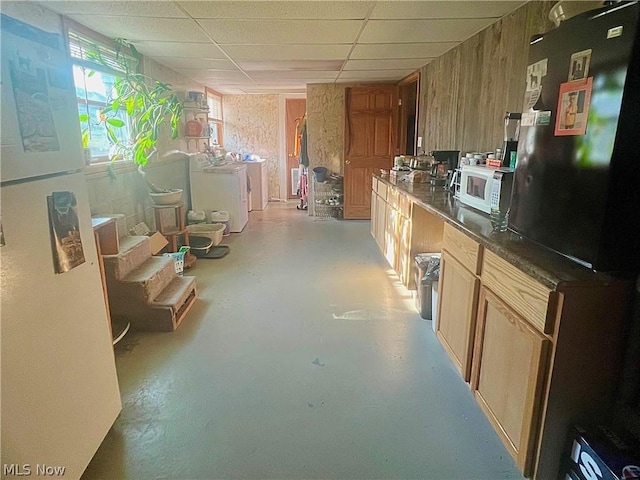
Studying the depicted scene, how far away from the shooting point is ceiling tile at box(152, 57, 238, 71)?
14.0 ft

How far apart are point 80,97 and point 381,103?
419cm

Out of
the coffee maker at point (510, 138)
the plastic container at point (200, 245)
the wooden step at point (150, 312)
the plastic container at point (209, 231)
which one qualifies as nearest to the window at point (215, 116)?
the plastic container at point (209, 231)

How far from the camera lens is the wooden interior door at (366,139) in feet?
20.0

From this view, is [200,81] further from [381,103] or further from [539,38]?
[539,38]

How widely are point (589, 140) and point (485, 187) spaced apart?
1.05 m

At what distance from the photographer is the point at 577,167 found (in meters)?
1.31

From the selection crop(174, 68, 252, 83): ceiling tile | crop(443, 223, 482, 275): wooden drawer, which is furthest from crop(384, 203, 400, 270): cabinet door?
crop(174, 68, 252, 83): ceiling tile

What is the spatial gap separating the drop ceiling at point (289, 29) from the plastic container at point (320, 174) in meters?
1.91

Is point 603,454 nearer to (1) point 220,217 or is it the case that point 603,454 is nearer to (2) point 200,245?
(2) point 200,245

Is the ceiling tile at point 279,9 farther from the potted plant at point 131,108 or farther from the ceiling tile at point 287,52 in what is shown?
the potted plant at point 131,108

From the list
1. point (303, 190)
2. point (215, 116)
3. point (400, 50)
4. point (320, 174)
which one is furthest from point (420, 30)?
point (215, 116)

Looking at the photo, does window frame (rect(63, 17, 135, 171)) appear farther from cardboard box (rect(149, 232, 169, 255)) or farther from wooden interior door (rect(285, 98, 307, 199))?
wooden interior door (rect(285, 98, 307, 199))

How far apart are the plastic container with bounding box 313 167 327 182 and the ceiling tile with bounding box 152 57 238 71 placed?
86.0 inches

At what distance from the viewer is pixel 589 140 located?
1.25 meters
